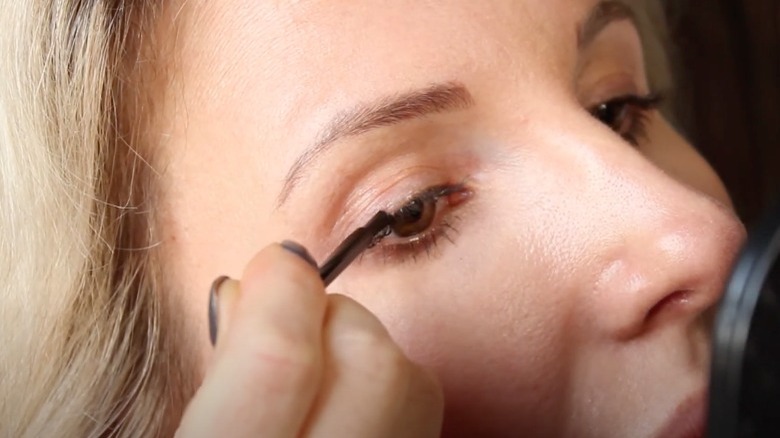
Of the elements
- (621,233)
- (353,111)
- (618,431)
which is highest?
(353,111)

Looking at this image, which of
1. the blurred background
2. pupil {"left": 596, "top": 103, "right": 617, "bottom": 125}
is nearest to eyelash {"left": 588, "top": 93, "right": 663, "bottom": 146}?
pupil {"left": 596, "top": 103, "right": 617, "bottom": 125}

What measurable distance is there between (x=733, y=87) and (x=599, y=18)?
22.3 inches

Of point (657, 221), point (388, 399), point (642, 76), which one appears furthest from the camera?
point (642, 76)

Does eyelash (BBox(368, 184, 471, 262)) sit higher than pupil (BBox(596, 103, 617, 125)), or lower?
lower

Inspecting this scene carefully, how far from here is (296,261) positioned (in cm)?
40

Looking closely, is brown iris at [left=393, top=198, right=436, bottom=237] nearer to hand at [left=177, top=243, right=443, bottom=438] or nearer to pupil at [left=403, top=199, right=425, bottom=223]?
pupil at [left=403, top=199, right=425, bottom=223]

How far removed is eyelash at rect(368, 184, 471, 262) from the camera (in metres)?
0.51

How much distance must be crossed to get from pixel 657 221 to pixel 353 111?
0.19m

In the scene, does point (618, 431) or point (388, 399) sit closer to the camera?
point (388, 399)

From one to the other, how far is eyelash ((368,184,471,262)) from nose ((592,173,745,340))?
96mm

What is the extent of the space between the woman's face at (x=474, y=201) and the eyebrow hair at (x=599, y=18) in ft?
0.14

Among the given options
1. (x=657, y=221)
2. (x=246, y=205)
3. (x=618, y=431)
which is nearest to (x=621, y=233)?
(x=657, y=221)

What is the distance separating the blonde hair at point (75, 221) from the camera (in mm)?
532

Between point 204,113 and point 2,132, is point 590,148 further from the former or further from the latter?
point 2,132
